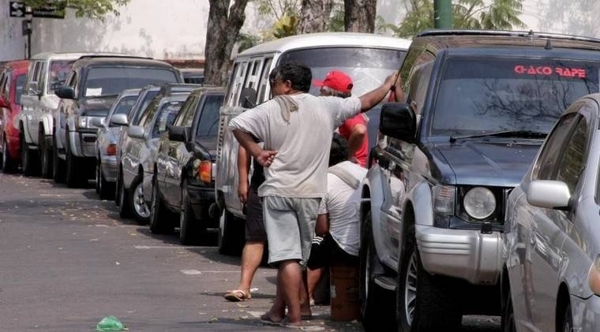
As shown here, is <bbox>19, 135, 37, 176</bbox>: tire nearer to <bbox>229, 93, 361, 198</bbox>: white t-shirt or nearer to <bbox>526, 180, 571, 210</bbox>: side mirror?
<bbox>229, 93, 361, 198</bbox>: white t-shirt

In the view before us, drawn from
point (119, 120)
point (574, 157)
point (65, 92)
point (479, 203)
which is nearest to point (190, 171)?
point (119, 120)

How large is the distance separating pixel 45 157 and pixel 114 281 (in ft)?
51.4

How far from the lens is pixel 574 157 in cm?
770

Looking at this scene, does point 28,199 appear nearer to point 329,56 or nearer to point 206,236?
point 206,236

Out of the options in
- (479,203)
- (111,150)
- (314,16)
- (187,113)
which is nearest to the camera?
(479,203)

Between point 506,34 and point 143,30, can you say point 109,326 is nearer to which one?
point 506,34

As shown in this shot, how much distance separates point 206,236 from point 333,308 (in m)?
7.13

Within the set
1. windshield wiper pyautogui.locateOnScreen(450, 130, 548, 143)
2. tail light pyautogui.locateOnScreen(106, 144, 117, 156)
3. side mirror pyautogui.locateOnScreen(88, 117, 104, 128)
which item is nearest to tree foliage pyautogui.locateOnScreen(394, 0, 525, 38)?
side mirror pyautogui.locateOnScreen(88, 117, 104, 128)

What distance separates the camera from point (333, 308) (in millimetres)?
11391

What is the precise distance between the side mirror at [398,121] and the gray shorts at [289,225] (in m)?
0.99

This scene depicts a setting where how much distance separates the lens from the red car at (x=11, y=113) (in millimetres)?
31562

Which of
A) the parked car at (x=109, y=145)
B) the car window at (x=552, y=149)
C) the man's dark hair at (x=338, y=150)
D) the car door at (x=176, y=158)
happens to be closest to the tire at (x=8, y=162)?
the parked car at (x=109, y=145)

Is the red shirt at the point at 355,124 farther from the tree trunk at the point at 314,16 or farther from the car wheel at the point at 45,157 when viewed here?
the car wheel at the point at 45,157

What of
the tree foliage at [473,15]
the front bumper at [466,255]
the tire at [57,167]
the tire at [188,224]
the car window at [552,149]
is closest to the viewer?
the car window at [552,149]
